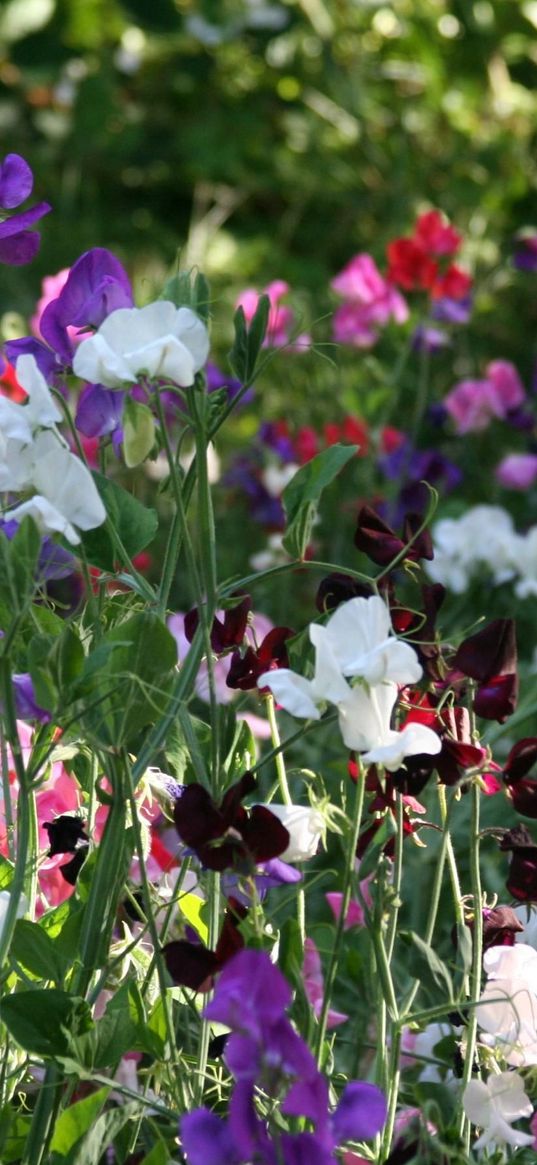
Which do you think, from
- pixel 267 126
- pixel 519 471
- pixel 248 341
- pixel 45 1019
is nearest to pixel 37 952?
pixel 45 1019

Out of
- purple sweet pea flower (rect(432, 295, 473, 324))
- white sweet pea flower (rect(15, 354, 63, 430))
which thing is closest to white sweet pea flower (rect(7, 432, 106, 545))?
white sweet pea flower (rect(15, 354, 63, 430))

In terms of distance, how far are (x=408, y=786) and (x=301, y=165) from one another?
3.09m

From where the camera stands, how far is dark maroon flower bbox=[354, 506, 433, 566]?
63cm

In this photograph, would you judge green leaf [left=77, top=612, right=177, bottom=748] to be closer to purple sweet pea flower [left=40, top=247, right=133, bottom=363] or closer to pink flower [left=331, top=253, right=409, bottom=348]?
purple sweet pea flower [left=40, top=247, right=133, bottom=363]

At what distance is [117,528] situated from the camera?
0.61m

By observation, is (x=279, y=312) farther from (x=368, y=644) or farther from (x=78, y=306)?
(x=368, y=644)

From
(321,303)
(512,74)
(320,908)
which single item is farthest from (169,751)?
(512,74)

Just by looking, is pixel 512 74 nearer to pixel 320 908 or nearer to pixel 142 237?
pixel 142 237

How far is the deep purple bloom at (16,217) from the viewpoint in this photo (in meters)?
0.66

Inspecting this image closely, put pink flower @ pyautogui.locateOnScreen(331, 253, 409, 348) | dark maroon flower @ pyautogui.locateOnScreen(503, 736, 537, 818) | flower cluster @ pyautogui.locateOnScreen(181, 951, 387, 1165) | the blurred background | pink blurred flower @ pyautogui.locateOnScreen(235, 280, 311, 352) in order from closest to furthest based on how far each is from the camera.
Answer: flower cluster @ pyautogui.locateOnScreen(181, 951, 387, 1165) → dark maroon flower @ pyautogui.locateOnScreen(503, 736, 537, 818) → pink blurred flower @ pyautogui.locateOnScreen(235, 280, 311, 352) → pink flower @ pyautogui.locateOnScreen(331, 253, 409, 348) → the blurred background

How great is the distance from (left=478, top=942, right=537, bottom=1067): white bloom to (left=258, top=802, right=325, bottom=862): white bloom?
10 centimetres

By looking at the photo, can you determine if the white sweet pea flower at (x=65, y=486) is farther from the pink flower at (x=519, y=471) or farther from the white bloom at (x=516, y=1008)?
the pink flower at (x=519, y=471)

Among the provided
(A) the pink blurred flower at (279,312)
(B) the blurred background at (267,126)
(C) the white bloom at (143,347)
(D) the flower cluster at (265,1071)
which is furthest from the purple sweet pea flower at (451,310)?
(D) the flower cluster at (265,1071)

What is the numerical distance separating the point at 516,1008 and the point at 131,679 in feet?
0.65
